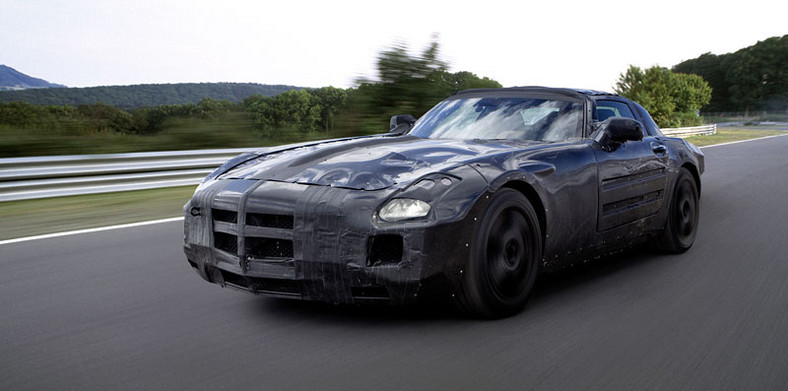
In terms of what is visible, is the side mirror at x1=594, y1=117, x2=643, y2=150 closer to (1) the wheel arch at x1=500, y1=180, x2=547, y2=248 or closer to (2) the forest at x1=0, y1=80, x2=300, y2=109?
(1) the wheel arch at x1=500, y1=180, x2=547, y2=248

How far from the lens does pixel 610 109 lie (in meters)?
5.39

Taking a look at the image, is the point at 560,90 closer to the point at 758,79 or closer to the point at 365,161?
the point at 365,161

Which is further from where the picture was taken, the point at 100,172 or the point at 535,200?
the point at 100,172

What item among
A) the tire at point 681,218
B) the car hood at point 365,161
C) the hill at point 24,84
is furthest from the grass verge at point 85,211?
the hill at point 24,84

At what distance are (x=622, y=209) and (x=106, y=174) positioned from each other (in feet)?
27.1

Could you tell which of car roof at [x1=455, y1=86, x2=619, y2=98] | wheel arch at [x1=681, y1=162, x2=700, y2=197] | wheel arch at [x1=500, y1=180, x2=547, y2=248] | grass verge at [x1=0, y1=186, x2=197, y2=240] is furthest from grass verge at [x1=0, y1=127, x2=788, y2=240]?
Result: wheel arch at [x1=681, y1=162, x2=700, y2=197]

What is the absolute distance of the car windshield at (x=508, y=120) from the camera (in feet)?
15.7

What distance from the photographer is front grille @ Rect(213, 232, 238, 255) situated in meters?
3.74

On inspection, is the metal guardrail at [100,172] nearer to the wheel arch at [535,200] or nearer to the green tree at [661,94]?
the wheel arch at [535,200]

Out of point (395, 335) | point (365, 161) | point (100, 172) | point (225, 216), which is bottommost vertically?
point (395, 335)

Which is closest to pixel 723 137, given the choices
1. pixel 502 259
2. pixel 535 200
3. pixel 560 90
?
pixel 560 90

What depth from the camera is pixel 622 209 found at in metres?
4.82

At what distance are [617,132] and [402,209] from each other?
193cm

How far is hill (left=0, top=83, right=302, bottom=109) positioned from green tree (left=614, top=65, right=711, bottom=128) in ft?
158
